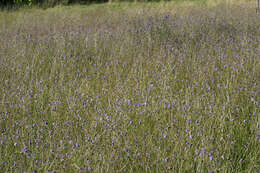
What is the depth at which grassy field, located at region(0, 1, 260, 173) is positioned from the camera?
198cm

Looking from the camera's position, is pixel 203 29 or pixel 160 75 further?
pixel 203 29

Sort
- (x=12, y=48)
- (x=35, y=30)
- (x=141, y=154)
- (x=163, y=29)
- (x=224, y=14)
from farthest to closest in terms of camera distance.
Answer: (x=224, y=14) < (x=35, y=30) < (x=163, y=29) < (x=12, y=48) < (x=141, y=154)

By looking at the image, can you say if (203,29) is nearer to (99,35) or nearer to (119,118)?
(99,35)

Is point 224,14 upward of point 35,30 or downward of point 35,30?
upward

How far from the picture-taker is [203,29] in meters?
5.54

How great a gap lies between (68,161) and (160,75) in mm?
1740

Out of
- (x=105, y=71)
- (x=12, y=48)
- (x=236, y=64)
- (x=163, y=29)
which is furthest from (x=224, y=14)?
(x=12, y=48)

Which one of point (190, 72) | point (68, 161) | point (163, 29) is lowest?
point (68, 161)

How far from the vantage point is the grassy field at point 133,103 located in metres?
1.98

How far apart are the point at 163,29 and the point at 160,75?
90.6 inches

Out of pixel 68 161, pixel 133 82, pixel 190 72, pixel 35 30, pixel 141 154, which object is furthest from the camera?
pixel 35 30

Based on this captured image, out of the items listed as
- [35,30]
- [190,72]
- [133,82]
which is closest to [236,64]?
[190,72]

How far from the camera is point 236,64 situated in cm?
367

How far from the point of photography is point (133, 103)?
2732 millimetres
